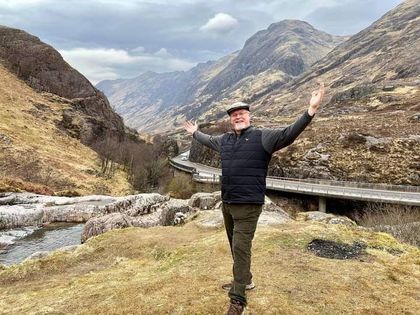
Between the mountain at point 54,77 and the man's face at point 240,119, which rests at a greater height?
the mountain at point 54,77

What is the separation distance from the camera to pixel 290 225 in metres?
19.6

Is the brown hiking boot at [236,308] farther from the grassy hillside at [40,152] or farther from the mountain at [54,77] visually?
the mountain at [54,77]

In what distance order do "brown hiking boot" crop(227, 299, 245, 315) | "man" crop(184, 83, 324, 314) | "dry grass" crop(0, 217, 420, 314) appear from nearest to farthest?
1. "brown hiking boot" crop(227, 299, 245, 315)
2. "man" crop(184, 83, 324, 314)
3. "dry grass" crop(0, 217, 420, 314)

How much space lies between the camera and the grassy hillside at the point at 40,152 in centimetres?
6900

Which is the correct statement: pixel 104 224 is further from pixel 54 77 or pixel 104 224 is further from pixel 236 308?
pixel 54 77

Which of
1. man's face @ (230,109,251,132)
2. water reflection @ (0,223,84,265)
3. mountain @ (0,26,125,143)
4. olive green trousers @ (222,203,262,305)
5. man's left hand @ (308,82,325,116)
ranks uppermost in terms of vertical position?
mountain @ (0,26,125,143)

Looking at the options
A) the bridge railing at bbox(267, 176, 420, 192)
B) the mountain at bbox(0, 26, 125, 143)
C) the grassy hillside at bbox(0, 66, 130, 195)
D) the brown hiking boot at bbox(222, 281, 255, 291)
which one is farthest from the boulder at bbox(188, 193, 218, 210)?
the mountain at bbox(0, 26, 125, 143)

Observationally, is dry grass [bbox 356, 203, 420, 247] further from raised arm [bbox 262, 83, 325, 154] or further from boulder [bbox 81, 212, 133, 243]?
raised arm [bbox 262, 83, 325, 154]

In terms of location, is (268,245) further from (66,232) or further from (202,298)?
(66,232)

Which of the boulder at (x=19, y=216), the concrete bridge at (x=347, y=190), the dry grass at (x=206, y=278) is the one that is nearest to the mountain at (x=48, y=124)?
the boulder at (x=19, y=216)

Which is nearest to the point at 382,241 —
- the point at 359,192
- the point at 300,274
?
the point at 300,274

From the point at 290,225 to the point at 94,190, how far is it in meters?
58.1

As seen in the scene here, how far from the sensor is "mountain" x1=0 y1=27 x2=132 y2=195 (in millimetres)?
71300

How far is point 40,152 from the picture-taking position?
8106 centimetres
